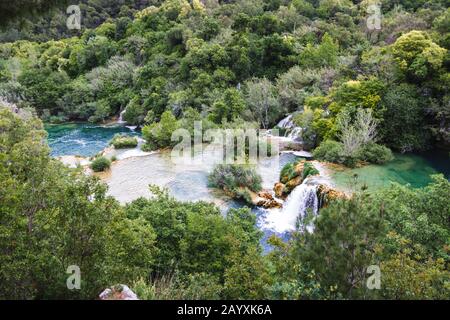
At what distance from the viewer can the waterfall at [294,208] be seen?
1854 centimetres

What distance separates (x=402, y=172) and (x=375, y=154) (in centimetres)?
168

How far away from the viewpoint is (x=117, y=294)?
7.32m

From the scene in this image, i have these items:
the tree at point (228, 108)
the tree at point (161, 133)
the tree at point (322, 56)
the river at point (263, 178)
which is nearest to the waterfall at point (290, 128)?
the river at point (263, 178)

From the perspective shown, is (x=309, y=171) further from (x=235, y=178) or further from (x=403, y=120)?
(x=403, y=120)

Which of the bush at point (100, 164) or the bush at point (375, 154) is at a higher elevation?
the bush at point (375, 154)

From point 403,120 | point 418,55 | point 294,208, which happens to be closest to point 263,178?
point 294,208

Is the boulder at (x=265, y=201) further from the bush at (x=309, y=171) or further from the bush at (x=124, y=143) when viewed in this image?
the bush at (x=124, y=143)

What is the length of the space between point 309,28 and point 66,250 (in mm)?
35937

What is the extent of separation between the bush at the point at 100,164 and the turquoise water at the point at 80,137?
6.55 m

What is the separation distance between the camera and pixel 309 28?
39.3 metres

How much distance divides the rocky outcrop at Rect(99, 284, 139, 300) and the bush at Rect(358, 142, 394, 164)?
1782cm

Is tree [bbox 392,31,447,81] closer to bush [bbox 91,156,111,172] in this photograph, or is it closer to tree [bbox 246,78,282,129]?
tree [bbox 246,78,282,129]

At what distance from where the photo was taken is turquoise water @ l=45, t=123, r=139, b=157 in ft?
103

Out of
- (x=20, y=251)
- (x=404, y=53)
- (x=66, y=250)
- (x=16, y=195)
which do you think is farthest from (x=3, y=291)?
(x=404, y=53)
